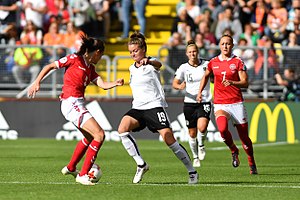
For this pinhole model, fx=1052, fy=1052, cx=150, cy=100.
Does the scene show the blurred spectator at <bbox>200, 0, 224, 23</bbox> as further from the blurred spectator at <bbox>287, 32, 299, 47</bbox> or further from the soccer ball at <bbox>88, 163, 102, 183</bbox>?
the soccer ball at <bbox>88, 163, 102, 183</bbox>

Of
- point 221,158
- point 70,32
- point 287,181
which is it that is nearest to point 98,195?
point 287,181

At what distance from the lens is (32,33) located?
30.4 m

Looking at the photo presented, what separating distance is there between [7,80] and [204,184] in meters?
14.0

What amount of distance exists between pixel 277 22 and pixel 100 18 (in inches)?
215

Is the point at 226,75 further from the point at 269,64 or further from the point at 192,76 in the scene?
the point at 269,64

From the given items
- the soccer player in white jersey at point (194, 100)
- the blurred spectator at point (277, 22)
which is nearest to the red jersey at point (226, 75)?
the soccer player in white jersey at point (194, 100)

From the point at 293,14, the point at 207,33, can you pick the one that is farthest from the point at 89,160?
the point at 293,14

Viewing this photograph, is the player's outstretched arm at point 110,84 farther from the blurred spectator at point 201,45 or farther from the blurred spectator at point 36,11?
the blurred spectator at point 36,11

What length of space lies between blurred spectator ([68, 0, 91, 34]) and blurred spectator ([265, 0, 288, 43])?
5.42 meters

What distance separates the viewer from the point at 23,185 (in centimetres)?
1428

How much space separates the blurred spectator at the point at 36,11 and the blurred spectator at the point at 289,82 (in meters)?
7.61

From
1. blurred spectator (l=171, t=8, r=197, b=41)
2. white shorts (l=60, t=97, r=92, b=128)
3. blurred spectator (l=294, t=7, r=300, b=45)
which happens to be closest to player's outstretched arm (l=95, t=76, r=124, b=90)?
white shorts (l=60, t=97, r=92, b=128)

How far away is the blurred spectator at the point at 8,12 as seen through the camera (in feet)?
102

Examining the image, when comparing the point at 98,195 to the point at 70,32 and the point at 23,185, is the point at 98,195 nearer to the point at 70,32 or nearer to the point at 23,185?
the point at 23,185
